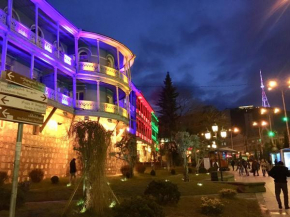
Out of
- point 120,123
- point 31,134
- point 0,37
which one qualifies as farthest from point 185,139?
point 0,37

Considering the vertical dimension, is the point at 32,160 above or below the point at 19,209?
above

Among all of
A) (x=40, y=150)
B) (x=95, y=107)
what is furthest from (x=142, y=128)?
(x=40, y=150)

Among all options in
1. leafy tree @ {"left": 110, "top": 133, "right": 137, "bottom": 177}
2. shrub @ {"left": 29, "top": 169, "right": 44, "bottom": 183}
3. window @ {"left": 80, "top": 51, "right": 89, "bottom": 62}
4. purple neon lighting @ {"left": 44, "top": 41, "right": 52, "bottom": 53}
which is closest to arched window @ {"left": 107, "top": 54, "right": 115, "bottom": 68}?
window @ {"left": 80, "top": 51, "right": 89, "bottom": 62}

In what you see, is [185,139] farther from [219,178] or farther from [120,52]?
[120,52]

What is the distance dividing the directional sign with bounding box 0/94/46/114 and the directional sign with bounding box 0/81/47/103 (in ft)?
0.24

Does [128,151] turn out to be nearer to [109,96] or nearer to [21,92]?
[109,96]

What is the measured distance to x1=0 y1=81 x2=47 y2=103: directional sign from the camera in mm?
4582

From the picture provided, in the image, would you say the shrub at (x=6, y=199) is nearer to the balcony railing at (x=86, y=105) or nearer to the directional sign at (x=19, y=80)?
the directional sign at (x=19, y=80)

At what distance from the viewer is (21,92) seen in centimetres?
479

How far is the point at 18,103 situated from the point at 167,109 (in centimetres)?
4986

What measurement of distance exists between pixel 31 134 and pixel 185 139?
10657 millimetres

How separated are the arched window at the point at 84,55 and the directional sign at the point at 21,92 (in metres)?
20.9

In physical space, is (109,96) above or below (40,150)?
above

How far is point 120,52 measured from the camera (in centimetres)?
2756
